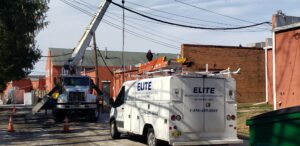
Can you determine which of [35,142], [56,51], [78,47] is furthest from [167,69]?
[56,51]

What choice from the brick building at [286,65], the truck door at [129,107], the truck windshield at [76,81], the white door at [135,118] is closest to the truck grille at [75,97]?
the truck windshield at [76,81]

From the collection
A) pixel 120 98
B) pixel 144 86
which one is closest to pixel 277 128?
pixel 144 86

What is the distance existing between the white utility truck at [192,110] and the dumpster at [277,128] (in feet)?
18.9

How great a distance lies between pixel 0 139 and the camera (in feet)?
60.3

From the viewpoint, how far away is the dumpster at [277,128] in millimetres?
6477

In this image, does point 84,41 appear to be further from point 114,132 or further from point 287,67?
point 287,67

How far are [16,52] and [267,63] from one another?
55.5 feet

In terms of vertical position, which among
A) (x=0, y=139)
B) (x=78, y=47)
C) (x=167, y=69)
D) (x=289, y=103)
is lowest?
(x=0, y=139)

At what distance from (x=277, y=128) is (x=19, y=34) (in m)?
21.9

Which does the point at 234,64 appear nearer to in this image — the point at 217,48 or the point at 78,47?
the point at 217,48

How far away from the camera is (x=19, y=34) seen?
87.4ft

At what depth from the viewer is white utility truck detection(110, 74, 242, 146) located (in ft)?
43.4

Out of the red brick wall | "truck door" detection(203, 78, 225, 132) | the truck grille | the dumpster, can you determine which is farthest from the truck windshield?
the dumpster

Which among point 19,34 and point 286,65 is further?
point 19,34
